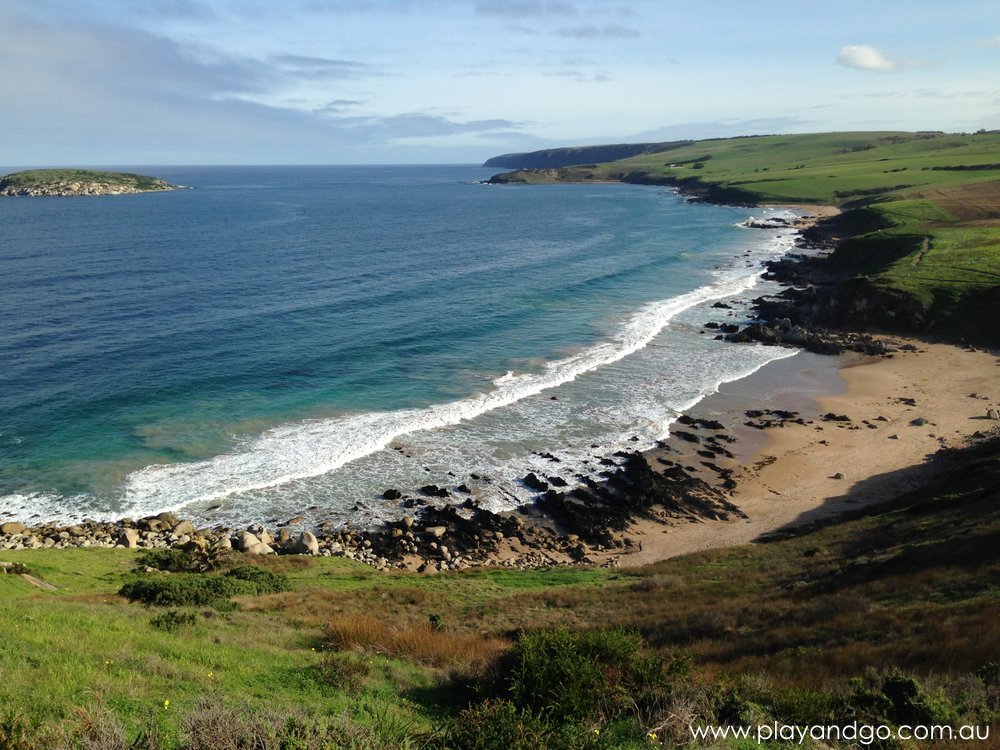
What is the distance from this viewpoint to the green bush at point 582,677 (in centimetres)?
1138

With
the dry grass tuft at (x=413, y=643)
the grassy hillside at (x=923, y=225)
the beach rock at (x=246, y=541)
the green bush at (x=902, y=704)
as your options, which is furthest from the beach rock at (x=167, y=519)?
the grassy hillside at (x=923, y=225)

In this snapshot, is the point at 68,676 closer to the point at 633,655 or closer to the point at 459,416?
the point at 633,655

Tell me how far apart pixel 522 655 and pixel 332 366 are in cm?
3854

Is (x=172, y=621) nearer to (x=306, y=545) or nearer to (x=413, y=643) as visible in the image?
(x=413, y=643)

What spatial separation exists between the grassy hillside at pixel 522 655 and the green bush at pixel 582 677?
0.13 feet

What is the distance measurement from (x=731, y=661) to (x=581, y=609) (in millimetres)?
6507

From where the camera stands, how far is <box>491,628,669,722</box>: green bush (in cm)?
1138

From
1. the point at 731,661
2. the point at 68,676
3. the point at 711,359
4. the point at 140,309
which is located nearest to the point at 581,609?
the point at 731,661

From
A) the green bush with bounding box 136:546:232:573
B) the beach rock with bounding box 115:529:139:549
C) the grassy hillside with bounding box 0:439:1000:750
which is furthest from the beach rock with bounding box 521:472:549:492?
the beach rock with bounding box 115:529:139:549

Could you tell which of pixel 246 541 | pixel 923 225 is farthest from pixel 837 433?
pixel 923 225

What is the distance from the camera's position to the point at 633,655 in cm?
1284

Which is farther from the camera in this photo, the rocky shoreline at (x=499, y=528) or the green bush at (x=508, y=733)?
the rocky shoreline at (x=499, y=528)

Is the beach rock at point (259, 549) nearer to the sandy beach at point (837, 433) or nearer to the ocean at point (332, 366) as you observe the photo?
the ocean at point (332, 366)

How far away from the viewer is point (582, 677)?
38.7 feet
